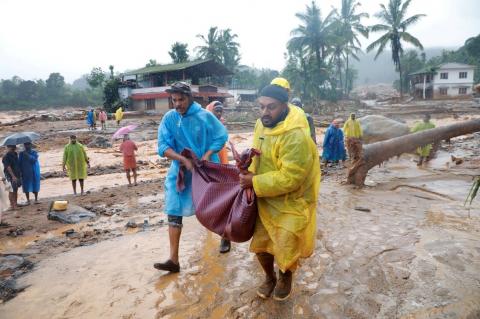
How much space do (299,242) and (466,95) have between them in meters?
45.3

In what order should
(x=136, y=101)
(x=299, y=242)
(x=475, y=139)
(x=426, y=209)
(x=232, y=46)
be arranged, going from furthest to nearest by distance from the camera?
(x=232, y=46)
(x=136, y=101)
(x=475, y=139)
(x=426, y=209)
(x=299, y=242)

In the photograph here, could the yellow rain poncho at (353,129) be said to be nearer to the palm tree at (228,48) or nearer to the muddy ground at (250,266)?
the muddy ground at (250,266)

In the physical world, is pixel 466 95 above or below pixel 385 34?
below

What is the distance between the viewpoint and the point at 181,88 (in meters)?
3.25

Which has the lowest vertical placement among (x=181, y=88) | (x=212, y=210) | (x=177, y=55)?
(x=212, y=210)

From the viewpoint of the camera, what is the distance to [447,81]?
40906 millimetres

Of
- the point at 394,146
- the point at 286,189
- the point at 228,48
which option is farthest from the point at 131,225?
the point at 228,48

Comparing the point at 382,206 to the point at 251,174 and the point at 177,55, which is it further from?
the point at 177,55

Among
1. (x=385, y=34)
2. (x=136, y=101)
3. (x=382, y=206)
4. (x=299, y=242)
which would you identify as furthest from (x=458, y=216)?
(x=385, y=34)

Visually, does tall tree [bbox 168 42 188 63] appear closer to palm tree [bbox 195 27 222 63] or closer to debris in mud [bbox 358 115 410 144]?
palm tree [bbox 195 27 222 63]

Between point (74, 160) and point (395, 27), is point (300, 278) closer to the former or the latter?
point (74, 160)

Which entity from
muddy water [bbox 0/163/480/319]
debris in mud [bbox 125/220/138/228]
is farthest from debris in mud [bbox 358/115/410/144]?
debris in mud [bbox 125/220/138/228]

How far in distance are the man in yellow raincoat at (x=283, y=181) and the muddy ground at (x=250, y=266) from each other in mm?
529

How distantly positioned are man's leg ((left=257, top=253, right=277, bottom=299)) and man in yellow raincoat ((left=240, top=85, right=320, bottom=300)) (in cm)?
14
